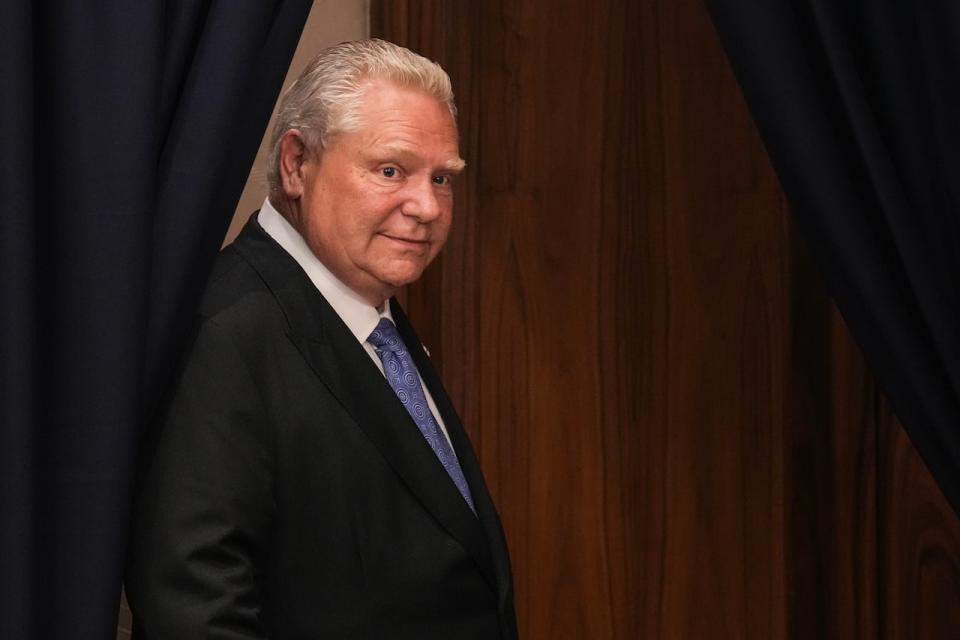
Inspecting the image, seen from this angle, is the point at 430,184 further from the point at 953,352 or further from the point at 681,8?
the point at 681,8

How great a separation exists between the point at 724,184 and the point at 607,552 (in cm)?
82

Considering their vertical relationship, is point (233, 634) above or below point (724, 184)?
below

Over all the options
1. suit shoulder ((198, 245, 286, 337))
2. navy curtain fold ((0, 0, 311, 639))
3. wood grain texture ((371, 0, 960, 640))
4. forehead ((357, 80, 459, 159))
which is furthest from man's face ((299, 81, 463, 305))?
wood grain texture ((371, 0, 960, 640))

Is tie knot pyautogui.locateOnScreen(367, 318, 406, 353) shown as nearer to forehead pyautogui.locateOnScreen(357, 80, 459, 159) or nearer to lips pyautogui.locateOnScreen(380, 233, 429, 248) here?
lips pyautogui.locateOnScreen(380, 233, 429, 248)

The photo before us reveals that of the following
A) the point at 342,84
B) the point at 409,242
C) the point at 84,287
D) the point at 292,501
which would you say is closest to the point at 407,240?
the point at 409,242

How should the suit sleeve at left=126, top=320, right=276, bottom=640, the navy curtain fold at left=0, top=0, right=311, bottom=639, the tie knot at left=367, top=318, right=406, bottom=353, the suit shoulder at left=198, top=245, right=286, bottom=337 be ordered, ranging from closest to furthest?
the navy curtain fold at left=0, top=0, right=311, bottom=639
the suit sleeve at left=126, top=320, right=276, bottom=640
the suit shoulder at left=198, top=245, right=286, bottom=337
the tie knot at left=367, top=318, right=406, bottom=353

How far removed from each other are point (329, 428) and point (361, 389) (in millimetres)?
86

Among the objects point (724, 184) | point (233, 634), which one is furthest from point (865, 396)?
point (233, 634)

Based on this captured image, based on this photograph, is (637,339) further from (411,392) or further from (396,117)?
(396,117)

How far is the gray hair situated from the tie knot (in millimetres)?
279

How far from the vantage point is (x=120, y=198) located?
1393 millimetres

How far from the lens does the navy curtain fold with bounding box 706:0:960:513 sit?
178 cm

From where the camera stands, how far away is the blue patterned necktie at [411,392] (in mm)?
1879

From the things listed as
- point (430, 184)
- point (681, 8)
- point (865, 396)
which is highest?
point (681, 8)
